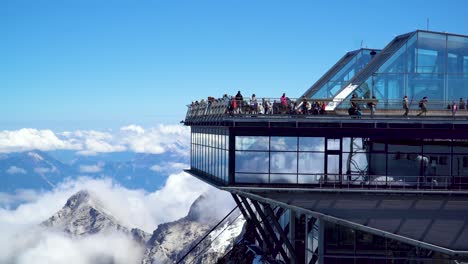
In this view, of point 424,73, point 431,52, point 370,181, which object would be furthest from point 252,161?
point 431,52

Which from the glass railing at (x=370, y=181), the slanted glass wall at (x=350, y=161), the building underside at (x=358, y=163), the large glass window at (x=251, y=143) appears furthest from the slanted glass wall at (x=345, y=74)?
the large glass window at (x=251, y=143)

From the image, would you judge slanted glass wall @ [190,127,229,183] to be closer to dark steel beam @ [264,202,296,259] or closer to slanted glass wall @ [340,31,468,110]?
dark steel beam @ [264,202,296,259]

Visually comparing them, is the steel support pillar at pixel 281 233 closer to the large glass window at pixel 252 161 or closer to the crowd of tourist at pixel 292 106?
the large glass window at pixel 252 161

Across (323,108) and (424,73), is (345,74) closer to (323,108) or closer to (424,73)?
(424,73)

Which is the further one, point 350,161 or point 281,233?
point 281,233

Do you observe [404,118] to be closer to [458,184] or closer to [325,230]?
[458,184]

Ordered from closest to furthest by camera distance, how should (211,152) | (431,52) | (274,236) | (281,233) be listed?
(281,233) < (274,236) < (431,52) < (211,152)
